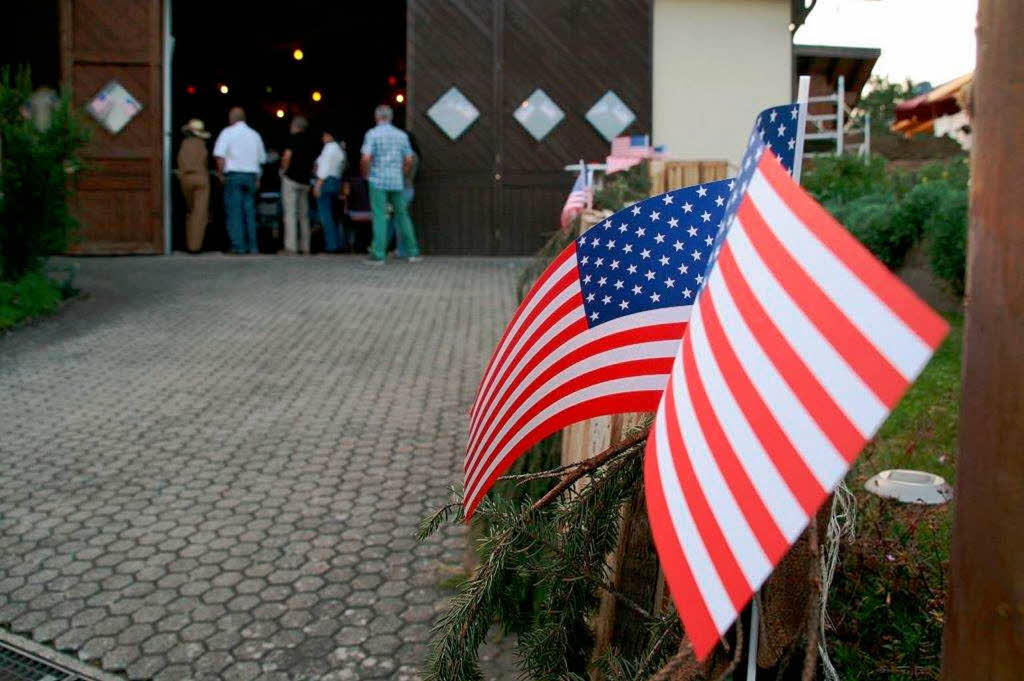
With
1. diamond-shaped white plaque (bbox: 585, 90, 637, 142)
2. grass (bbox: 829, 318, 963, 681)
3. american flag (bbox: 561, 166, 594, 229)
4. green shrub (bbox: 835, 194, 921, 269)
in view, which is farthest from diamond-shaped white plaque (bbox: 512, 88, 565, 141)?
grass (bbox: 829, 318, 963, 681)

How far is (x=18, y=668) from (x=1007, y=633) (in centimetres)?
336

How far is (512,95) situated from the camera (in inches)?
609

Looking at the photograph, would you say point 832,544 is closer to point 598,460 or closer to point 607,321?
point 598,460

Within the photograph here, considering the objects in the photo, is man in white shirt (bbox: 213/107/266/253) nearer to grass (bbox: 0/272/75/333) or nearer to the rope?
grass (bbox: 0/272/75/333)

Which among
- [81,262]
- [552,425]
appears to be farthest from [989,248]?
[81,262]

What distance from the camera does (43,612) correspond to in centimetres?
411

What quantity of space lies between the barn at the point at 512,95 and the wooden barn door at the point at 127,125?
0.02 meters

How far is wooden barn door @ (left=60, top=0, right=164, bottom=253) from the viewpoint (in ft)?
48.5

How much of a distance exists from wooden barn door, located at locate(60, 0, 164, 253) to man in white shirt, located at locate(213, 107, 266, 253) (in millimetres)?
923

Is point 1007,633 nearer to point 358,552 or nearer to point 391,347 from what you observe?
point 358,552

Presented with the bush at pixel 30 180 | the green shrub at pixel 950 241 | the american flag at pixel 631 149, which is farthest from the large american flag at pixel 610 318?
the bush at pixel 30 180

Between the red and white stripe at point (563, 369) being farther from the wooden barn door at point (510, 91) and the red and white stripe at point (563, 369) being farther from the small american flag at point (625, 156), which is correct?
the wooden barn door at point (510, 91)

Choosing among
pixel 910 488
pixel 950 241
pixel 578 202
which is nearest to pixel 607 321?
pixel 910 488

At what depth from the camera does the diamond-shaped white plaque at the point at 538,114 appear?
15.5 m
